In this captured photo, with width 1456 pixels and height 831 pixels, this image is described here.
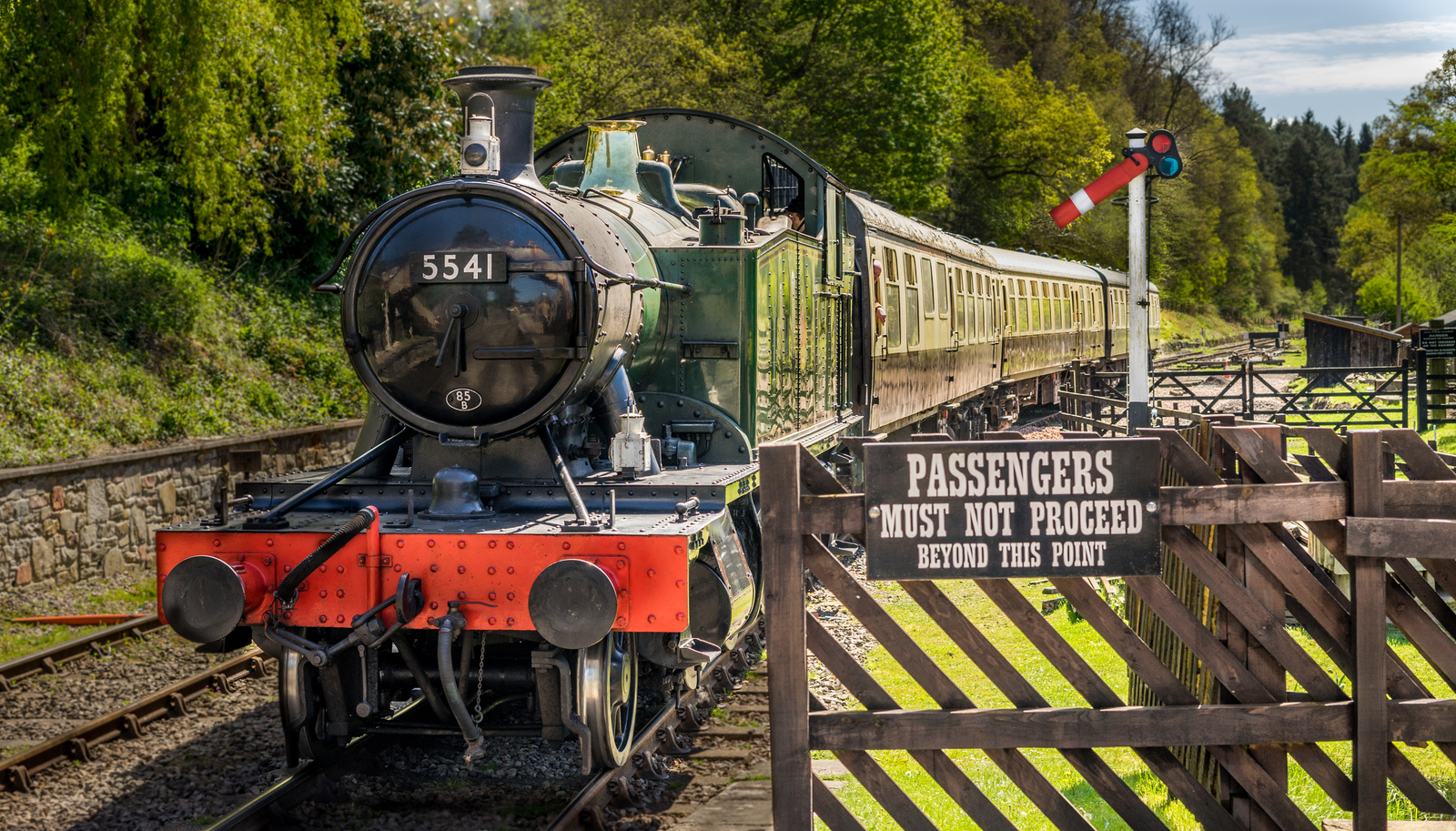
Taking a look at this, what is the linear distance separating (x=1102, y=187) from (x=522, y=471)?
21.6 ft

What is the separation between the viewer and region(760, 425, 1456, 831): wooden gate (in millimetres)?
3785

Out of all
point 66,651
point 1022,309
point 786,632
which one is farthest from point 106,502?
point 1022,309

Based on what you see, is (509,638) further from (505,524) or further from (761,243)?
(761,243)

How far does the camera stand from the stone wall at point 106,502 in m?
9.56

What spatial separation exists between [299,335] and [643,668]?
12131 millimetres

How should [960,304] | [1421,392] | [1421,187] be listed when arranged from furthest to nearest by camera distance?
[1421,187] → [1421,392] → [960,304]

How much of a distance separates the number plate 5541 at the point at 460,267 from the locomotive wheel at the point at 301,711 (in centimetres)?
183

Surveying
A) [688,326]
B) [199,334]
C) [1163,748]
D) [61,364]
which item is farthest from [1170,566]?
[199,334]

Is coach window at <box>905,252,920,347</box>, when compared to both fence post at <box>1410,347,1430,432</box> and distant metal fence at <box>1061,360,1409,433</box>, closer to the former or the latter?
distant metal fence at <box>1061,360,1409,433</box>

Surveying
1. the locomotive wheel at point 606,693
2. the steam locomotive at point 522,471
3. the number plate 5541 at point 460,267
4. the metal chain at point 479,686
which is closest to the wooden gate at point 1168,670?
the steam locomotive at point 522,471

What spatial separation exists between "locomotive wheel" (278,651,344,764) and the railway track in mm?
86

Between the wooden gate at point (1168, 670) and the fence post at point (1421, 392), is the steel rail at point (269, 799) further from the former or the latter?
the fence post at point (1421, 392)

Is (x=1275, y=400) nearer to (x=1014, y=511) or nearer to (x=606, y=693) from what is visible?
(x=606, y=693)

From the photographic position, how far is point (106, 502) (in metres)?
10.5
